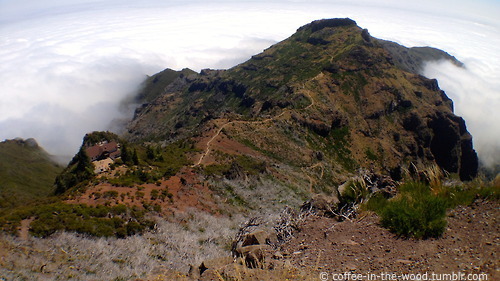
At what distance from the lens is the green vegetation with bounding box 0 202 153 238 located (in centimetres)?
1652

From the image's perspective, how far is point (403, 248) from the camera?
716cm

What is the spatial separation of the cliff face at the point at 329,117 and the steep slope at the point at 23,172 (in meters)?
41.1

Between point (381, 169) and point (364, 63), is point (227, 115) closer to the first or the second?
point (381, 169)

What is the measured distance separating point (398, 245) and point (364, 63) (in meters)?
125

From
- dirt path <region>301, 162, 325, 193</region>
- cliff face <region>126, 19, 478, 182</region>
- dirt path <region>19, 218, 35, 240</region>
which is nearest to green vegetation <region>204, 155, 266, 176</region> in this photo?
cliff face <region>126, 19, 478, 182</region>

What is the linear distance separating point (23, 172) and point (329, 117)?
105331mm

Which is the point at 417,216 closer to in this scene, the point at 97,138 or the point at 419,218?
the point at 419,218

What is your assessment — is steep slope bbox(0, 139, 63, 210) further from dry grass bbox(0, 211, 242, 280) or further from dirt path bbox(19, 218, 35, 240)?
dry grass bbox(0, 211, 242, 280)

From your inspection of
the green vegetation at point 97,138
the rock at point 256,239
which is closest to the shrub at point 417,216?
the rock at point 256,239

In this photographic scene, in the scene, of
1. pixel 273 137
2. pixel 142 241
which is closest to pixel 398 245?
pixel 142 241

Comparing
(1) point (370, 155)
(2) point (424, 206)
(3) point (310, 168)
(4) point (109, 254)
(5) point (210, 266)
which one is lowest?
(1) point (370, 155)

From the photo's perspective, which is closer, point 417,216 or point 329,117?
point 417,216

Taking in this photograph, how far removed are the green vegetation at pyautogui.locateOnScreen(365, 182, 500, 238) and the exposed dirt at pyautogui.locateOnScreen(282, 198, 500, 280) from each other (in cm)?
22

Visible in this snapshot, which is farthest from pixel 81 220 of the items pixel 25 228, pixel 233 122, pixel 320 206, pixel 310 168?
pixel 233 122
